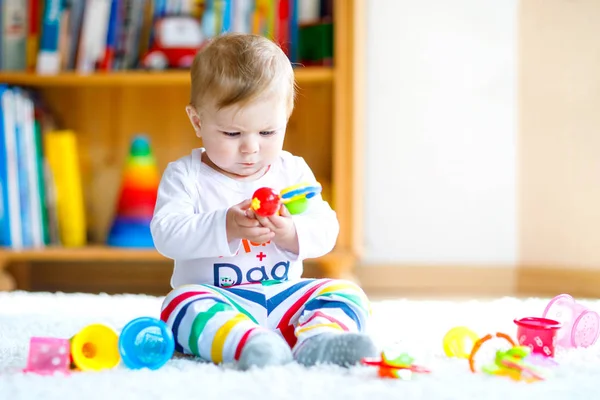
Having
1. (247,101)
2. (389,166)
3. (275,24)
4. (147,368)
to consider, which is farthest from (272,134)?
(389,166)

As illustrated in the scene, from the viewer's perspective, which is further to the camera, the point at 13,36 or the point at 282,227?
the point at 13,36

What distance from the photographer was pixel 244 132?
0.99 metres

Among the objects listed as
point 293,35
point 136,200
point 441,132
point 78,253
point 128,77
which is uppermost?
point 293,35

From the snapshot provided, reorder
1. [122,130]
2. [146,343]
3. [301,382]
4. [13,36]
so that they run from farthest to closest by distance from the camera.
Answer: [122,130], [13,36], [146,343], [301,382]

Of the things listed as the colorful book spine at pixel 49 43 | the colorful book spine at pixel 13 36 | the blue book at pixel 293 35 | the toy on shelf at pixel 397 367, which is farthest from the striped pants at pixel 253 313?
the colorful book spine at pixel 13 36

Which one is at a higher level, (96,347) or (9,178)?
(9,178)

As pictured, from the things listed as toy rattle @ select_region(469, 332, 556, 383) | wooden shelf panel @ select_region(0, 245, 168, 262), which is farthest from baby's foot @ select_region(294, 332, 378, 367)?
wooden shelf panel @ select_region(0, 245, 168, 262)

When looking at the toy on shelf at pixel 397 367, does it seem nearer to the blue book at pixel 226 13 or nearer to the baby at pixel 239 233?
the baby at pixel 239 233

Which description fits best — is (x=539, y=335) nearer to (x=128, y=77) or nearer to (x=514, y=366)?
(x=514, y=366)

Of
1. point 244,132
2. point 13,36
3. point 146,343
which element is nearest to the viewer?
point 146,343

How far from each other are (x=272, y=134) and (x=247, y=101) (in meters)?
0.06

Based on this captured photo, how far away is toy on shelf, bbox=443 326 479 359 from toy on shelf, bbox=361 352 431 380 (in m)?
0.14

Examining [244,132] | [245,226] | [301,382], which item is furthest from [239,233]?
[301,382]

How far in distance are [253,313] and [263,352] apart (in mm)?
158
